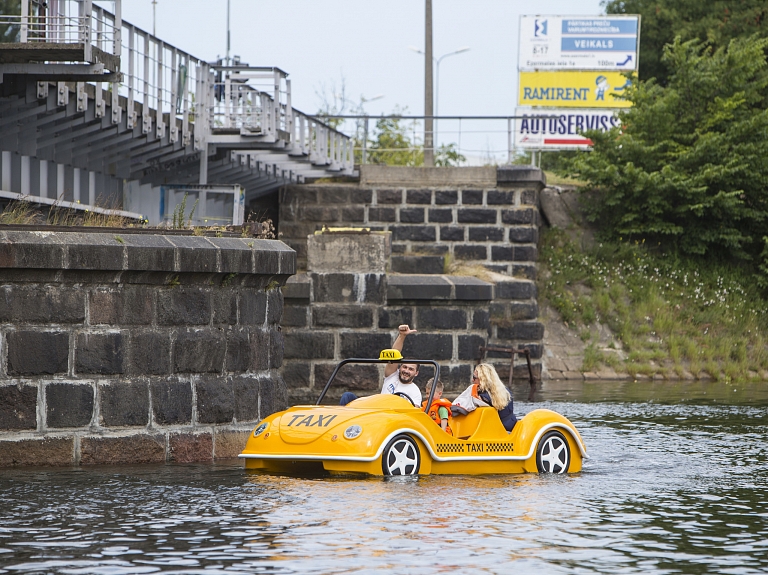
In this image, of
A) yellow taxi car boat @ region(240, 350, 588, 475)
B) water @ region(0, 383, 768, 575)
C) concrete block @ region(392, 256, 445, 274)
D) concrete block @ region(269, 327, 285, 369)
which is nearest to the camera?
water @ region(0, 383, 768, 575)

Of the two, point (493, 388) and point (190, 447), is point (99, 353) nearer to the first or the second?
point (190, 447)

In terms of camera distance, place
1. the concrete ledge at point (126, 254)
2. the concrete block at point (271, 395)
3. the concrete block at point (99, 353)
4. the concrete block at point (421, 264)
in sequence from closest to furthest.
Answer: the concrete ledge at point (126, 254)
the concrete block at point (99, 353)
the concrete block at point (271, 395)
the concrete block at point (421, 264)

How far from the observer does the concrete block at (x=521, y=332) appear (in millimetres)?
25562

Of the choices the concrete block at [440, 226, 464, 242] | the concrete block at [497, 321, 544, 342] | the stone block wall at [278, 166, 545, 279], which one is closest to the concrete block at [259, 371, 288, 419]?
the concrete block at [497, 321, 544, 342]

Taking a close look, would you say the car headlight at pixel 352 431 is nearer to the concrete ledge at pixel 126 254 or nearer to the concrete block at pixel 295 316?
the concrete ledge at pixel 126 254

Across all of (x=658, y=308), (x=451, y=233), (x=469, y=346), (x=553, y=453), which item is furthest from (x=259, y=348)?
(x=658, y=308)

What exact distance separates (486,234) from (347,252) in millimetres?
9707

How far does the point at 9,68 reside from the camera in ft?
52.8

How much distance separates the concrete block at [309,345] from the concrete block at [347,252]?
93 cm

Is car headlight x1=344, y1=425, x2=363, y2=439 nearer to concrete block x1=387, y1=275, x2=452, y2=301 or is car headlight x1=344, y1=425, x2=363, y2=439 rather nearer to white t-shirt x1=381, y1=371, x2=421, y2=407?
white t-shirt x1=381, y1=371, x2=421, y2=407

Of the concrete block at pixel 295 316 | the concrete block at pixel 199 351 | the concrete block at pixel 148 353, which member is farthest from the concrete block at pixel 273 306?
the concrete block at pixel 295 316

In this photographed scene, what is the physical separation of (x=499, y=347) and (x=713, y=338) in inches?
216

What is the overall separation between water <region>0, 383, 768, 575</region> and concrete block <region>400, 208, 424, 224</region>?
15.5 meters

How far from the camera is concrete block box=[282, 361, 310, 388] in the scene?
60.3ft
